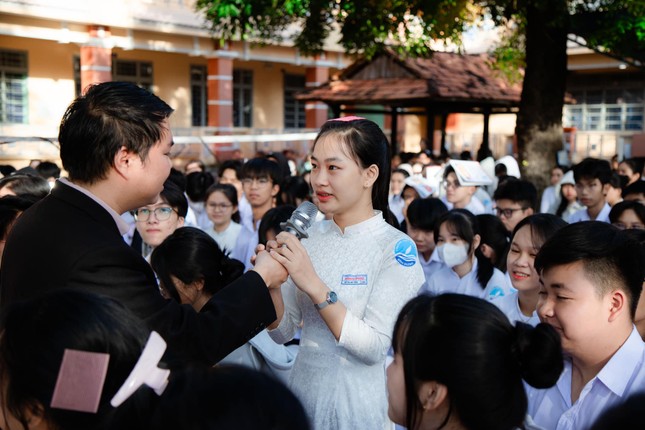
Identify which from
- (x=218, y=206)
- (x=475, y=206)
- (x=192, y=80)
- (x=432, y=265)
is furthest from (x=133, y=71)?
(x=432, y=265)

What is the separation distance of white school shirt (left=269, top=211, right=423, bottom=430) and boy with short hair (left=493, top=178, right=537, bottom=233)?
3.12 meters

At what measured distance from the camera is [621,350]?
2.05 meters

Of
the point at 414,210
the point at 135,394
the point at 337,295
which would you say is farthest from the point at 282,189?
the point at 135,394

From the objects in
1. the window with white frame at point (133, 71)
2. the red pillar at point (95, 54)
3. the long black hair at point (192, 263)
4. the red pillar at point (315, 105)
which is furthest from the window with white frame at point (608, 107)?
the long black hair at point (192, 263)

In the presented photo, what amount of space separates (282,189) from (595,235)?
419cm

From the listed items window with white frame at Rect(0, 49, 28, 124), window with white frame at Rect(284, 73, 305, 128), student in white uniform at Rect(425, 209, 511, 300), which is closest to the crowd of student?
student in white uniform at Rect(425, 209, 511, 300)

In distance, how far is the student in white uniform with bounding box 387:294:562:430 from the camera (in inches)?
61.6

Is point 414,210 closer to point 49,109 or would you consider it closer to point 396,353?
point 396,353

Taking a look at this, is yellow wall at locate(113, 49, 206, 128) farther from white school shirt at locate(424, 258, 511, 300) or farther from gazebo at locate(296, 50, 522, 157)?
white school shirt at locate(424, 258, 511, 300)

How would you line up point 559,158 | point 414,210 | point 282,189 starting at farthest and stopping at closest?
point 559,158, point 282,189, point 414,210

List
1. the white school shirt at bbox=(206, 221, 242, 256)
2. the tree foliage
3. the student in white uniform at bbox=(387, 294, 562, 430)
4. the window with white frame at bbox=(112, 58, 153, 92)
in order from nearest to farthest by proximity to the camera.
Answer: the student in white uniform at bbox=(387, 294, 562, 430) < the white school shirt at bbox=(206, 221, 242, 256) < the tree foliage < the window with white frame at bbox=(112, 58, 153, 92)

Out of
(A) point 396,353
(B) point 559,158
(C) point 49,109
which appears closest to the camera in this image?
(A) point 396,353

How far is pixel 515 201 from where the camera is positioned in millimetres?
5262

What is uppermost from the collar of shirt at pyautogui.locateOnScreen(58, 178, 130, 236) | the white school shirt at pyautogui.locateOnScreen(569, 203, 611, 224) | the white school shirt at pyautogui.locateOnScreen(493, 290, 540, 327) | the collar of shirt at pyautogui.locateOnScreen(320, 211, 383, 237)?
the collar of shirt at pyautogui.locateOnScreen(58, 178, 130, 236)
